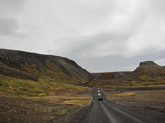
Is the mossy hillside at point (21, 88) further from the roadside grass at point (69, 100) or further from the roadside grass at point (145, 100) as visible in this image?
the roadside grass at point (145, 100)

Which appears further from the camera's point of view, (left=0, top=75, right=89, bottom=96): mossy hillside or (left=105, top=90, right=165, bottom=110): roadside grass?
(left=0, top=75, right=89, bottom=96): mossy hillside

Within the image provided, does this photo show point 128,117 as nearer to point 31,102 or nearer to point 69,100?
point 31,102

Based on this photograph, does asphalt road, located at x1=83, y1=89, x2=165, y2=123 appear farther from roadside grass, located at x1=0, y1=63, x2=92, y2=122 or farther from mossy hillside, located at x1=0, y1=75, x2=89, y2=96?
mossy hillside, located at x1=0, y1=75, x2=89, y2=96

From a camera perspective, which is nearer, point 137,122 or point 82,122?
point 137,122

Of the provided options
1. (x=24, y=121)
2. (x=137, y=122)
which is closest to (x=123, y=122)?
(x=137, y=122)

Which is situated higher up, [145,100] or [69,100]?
[145,100]

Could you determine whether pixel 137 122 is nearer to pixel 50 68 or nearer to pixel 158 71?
pixel 50 68

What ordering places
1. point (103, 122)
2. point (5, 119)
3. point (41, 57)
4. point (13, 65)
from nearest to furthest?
point (5, 119) < point (103, 122) < point (13, 65) < point (41, 57)

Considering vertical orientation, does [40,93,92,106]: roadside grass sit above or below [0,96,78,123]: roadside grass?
below

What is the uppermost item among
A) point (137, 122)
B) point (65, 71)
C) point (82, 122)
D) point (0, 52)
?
point (0, 52)

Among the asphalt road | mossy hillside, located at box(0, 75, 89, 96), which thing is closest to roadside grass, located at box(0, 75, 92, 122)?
mossy hillside, located at box(0, 75, 89, 96)

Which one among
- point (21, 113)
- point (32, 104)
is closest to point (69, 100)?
point (32, 104)

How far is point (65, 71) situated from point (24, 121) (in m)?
141

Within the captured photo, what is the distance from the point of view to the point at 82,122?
12438mm
